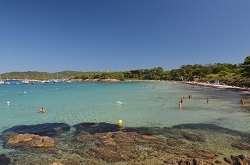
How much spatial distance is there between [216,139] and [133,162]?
856cm

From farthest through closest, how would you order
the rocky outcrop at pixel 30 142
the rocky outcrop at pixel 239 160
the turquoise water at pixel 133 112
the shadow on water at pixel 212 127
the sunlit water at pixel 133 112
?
the turquoise water at pixel 133 112
the sunlit water at pixel 133 112
the shadow on water at pixel 212 127
the rocky outcrop at pixel 30 142
the rocky outcrop at pixel 239 160

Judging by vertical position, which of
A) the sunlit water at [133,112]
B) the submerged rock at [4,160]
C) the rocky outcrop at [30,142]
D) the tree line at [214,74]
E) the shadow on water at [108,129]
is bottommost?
the sunlit water at [133,112]

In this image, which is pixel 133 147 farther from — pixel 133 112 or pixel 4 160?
pixel 133 112

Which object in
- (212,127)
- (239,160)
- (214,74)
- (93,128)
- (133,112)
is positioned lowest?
(133,112)

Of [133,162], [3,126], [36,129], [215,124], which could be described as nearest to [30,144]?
[36,129]

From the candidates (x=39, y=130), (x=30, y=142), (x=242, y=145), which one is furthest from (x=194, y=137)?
(x=39, y=130)

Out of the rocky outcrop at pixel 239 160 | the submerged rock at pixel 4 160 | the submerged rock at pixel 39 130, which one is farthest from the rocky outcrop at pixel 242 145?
the submerged rock at pixel 4 160

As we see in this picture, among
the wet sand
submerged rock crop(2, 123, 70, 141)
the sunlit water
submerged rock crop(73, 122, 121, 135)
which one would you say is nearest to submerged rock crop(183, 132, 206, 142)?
the wet sand

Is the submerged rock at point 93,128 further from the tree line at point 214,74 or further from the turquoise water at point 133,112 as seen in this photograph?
the tree line at point 214,74

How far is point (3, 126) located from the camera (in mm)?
24625

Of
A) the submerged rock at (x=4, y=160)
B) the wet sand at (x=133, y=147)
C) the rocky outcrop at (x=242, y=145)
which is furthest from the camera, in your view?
the rocky outcrop at (x=242, y=145)

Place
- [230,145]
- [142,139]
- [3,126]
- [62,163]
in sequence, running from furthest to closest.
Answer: [3,126] < [142,139] < [230,145] < [62,163]

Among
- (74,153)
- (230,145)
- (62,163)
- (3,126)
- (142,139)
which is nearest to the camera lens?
(62,163)

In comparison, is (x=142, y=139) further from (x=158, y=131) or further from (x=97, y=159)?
(x=97, y=159)
